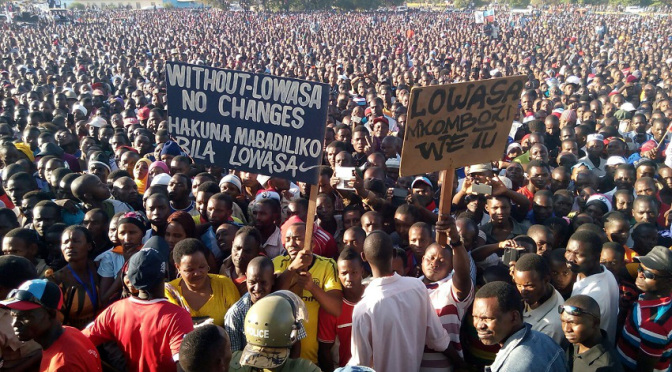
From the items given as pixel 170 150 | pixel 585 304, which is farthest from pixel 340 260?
pixel 170 150

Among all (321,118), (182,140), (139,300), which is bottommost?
(139,300)

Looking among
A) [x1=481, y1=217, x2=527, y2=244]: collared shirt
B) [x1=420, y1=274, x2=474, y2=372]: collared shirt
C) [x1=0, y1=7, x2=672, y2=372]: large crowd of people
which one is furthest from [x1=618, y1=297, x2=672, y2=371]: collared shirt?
[x1=481, y1=217, x2=527, y2=244]: collared shirt

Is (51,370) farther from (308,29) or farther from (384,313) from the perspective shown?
(308,29)

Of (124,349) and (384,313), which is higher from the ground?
(384,313)

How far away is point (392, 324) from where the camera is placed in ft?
10.3

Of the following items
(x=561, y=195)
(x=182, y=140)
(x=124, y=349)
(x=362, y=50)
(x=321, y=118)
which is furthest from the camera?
(x=362, y=50)

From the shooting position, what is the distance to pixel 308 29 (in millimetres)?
33406

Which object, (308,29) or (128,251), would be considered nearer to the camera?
(128,251)

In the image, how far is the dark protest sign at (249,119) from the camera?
133 inches

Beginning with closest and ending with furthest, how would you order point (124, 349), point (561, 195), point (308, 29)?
point (124, 349) → point (561, 195) → point (308, 29)

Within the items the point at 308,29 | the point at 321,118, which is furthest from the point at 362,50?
the point at 321,118

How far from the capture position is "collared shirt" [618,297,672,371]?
3275mm

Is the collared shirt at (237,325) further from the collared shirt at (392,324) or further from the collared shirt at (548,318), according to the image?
the collared shirt at (548,318)

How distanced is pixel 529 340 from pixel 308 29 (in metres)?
32.4
